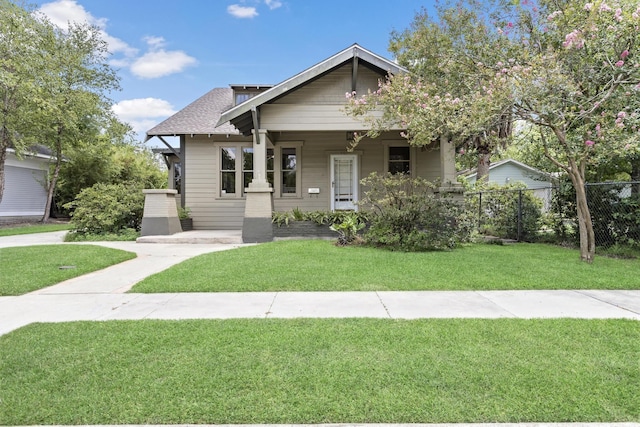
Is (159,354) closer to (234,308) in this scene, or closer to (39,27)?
(234,308)

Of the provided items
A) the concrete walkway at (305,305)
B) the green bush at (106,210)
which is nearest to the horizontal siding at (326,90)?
the green bush at (106,210)

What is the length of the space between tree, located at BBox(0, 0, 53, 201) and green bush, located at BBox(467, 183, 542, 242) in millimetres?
14464

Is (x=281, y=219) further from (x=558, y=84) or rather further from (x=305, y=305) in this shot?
(x=558, y=84)

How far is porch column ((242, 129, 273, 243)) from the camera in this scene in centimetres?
953

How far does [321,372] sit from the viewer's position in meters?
2.46

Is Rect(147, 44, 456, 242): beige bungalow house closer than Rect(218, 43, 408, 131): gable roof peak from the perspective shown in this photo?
No

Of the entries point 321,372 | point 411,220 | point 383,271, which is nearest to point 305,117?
point 411,220

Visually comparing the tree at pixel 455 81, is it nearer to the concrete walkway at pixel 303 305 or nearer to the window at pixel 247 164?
the concrete walkway at pixel 303 305

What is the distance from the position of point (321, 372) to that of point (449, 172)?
8.03m

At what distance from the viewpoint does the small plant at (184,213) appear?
38.1 ft

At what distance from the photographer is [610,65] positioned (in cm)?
575

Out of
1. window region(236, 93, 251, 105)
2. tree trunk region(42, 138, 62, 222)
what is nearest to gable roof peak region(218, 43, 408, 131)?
window region(236, 93, 251, 105)

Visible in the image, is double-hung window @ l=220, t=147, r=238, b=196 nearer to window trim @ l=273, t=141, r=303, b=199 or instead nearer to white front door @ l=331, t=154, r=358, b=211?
window trim @ l=273, t=141, r=303, b=199

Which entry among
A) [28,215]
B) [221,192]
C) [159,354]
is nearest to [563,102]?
[159,354]
